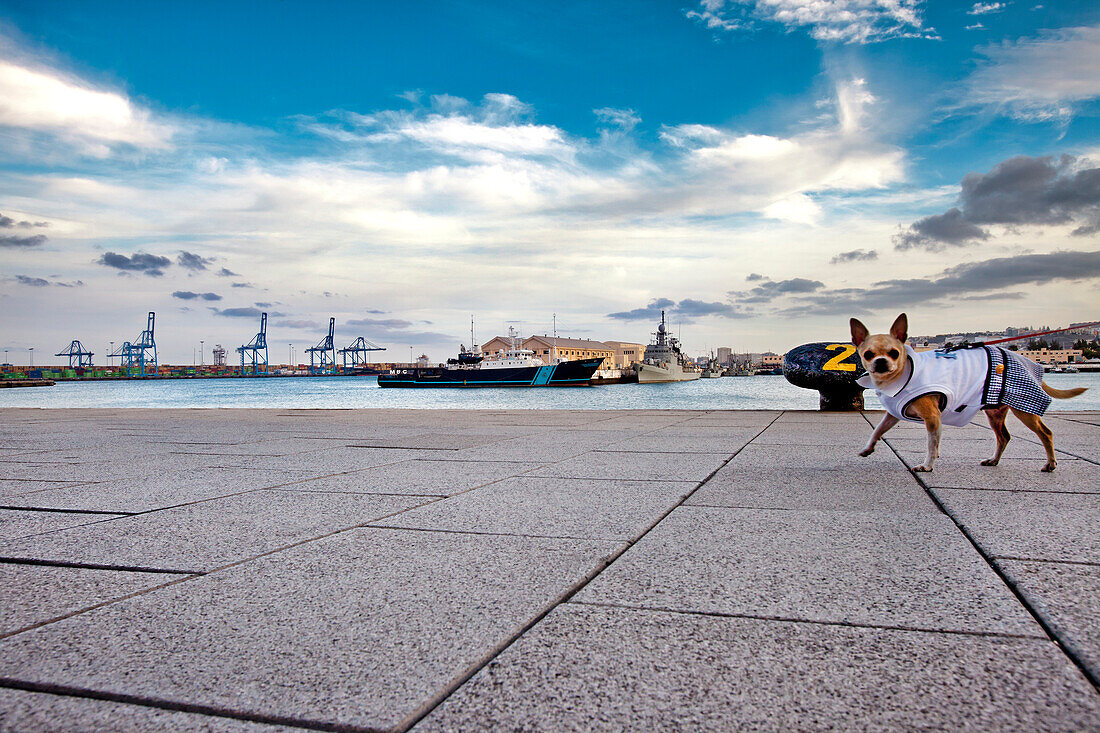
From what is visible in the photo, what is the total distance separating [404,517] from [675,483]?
60.8 inches

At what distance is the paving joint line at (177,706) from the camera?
44.3 inches

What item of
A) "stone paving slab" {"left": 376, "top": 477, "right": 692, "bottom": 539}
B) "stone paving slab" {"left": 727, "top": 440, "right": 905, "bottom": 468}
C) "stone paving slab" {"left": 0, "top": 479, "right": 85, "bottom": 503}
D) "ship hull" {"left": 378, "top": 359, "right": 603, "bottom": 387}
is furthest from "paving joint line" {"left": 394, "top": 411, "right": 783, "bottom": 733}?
"ship hull" {"left": 378, "top": 359, "right": 603, "bottom": 387}

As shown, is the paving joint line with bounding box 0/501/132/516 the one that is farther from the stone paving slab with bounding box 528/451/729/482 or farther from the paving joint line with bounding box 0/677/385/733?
the stone paving slab with bounding box 528/451/729/482

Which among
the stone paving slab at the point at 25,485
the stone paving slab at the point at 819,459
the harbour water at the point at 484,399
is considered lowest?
the harbour water at the point at 484,399

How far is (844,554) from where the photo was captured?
2105 mm

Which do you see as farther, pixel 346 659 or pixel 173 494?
pixel 173 494

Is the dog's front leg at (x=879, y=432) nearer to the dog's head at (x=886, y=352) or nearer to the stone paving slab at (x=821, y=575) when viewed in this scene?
the dog's head at (x=886, y=352)

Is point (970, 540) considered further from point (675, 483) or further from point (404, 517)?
point (404, 517)

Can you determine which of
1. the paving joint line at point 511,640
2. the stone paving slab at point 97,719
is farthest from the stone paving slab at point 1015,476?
the stone paving slab at point 97,719

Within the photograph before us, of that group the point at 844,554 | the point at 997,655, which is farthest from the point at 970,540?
the point at 997,655

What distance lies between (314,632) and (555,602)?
60cm

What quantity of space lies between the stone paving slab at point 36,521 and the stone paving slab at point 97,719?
1632mm

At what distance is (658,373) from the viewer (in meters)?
86.4

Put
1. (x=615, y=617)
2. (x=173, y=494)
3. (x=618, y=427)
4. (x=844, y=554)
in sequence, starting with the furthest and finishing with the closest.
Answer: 1. (x=618, y=427)
2. (x=173, y=494)
3. (x=844, y=554)
4. (x=615, y=617)
